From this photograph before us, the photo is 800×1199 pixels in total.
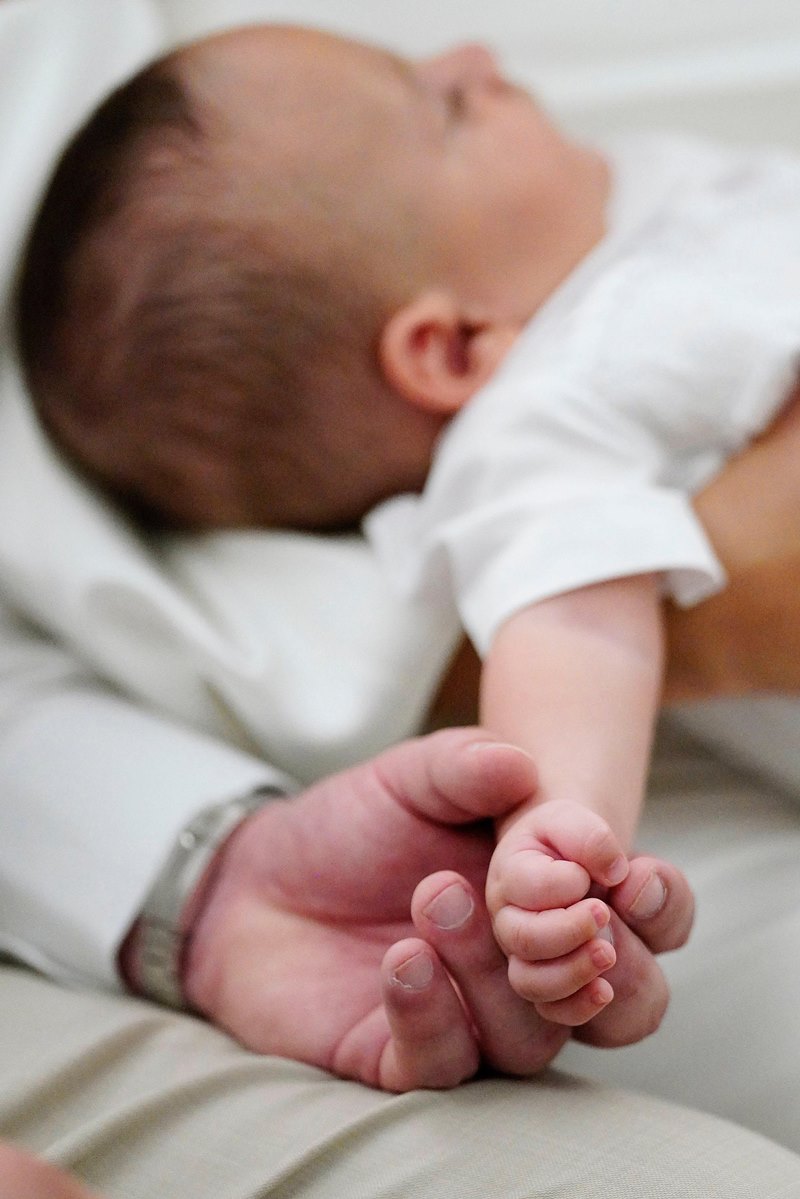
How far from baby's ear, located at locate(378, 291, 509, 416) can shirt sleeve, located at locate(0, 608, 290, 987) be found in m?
0.29

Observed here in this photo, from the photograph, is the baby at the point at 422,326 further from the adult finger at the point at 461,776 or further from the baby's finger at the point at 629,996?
the baby's finger at the point at 629,996

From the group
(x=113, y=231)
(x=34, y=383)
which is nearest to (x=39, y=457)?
(x=34, y=383)

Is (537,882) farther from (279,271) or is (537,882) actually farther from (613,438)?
(279,271)

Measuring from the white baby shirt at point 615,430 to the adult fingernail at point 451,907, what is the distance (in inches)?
9.2

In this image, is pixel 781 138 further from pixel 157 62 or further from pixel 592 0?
pixel 157 62

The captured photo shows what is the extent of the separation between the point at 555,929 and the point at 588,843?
41 millimetres

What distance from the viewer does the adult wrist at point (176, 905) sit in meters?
0.77

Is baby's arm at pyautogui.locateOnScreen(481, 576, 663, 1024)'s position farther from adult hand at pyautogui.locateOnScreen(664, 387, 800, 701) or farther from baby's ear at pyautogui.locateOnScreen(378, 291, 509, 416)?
baby's ear at pyautogui.locateOnScreen(378, 291, 509, 416)

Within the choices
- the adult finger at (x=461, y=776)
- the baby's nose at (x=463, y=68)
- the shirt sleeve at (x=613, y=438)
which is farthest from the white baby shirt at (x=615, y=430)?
the baby's nose at (x=463, y=68)

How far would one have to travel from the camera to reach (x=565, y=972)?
493mm

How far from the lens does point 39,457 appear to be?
37.1 inches

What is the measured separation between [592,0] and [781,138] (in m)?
0.27

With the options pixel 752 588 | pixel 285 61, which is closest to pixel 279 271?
pixel 285 61

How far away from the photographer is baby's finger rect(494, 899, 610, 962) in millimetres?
485
